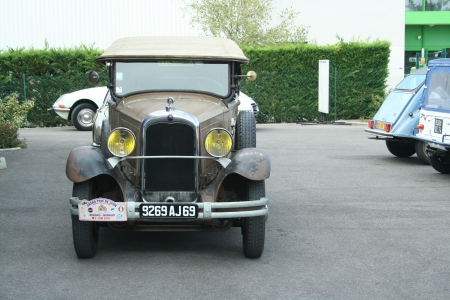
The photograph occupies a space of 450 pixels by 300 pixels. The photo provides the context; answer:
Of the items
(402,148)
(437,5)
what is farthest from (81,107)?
(437,5)

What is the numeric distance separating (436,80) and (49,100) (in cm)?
1473

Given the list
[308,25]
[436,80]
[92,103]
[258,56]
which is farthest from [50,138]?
[308,25]

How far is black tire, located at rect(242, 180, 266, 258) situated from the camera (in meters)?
6.55

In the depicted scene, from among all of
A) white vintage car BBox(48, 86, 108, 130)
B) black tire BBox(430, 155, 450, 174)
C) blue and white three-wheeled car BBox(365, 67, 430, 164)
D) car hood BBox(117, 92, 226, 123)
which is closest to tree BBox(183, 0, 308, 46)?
white vintage car BBox(48, 86, 108, 130)

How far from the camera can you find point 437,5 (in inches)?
1507

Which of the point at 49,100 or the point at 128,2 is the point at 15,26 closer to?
the point at 128,2

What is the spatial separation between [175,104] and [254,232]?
62.3 inches

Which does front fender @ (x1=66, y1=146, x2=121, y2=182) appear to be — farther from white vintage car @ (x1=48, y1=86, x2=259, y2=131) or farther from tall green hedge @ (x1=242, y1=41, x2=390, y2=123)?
tall green hedge @ (x1=242, y1=41, x2=390, y2=123)

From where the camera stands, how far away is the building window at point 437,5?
125 feet

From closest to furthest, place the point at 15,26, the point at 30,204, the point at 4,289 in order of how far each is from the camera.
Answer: the point at 4,289 < the point at 30,204 < the point at 15,26

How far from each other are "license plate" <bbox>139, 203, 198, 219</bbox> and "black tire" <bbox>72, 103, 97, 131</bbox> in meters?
15.1

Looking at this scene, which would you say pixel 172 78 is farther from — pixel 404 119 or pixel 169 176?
pixel 404 119

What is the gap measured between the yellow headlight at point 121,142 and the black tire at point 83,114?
14.5m

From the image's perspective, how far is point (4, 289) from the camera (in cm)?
567
